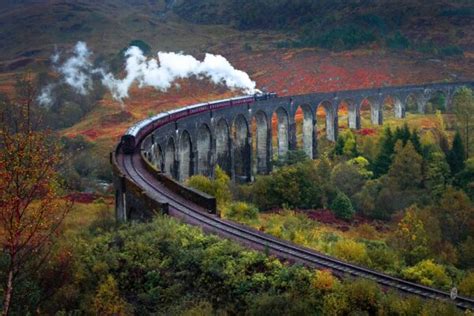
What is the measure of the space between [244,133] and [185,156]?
12.8 metres

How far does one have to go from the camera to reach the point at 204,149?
47.0m

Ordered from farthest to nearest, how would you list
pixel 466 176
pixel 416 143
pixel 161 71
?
pixel 161 71
pixel 416 143
pixel 466 176

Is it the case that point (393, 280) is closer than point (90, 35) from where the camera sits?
Yes

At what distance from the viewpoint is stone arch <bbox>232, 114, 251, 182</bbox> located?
54406mm

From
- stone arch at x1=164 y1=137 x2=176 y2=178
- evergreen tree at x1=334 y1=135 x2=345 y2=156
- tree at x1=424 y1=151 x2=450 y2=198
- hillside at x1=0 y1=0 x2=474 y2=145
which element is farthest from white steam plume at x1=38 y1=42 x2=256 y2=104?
stone arch at x1=164 y1=137 x2=176 y2=178

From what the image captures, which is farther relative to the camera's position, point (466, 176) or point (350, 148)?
point (350, 148)

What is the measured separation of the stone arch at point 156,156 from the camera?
115 feet

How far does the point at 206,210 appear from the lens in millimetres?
23125

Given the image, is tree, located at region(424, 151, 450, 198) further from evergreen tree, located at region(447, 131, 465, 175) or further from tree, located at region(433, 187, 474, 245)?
tree, located at region(433, 187, 474, 245)

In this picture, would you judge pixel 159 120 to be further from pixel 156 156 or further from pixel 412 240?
pixel 412 240

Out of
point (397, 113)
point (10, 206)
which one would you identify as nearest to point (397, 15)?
point (397, 113)

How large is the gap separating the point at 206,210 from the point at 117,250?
5.50m

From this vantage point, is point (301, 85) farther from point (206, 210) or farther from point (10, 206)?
point (10, 206)

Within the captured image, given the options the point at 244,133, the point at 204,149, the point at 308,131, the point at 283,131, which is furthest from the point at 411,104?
the point at 204,149
